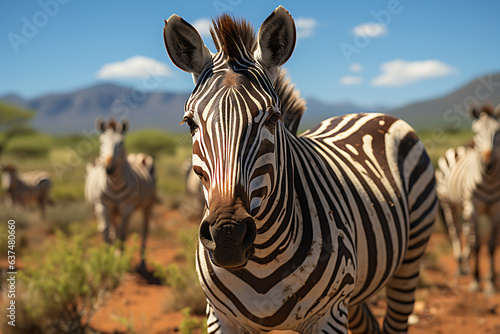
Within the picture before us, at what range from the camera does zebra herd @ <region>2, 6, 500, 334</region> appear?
1.52 m

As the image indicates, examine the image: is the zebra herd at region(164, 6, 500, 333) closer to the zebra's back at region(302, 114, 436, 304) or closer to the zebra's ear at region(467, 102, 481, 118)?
the zebra's back at region(302, 114, 436, 304)

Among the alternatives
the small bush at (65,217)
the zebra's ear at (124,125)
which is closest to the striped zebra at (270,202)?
the zebra's ear at (124,125)

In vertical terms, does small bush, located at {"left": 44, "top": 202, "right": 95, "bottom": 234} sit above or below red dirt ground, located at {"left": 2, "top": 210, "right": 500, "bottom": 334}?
above

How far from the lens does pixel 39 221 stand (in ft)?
39.8

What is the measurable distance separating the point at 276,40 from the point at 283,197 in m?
0.73

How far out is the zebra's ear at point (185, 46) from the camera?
1763mm

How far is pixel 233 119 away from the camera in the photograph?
1.54 metres

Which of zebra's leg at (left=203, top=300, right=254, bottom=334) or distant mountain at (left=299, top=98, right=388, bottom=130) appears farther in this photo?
distant mountain at (left=299, top=98, right=388, bottom=130)

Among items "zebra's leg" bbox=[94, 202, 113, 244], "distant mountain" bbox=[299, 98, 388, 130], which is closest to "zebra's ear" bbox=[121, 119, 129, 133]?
"zebra's leg" bbox=[94, 202, 113, 244]

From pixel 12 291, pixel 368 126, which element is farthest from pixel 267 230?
pixel 12 291

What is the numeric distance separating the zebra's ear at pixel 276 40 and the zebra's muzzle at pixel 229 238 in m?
0.82

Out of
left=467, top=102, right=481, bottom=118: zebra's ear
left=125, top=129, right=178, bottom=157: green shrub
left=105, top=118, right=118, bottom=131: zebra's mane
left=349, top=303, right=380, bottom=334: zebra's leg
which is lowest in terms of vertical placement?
left=349, top=303, right=380, bottom=334: zebra's leg

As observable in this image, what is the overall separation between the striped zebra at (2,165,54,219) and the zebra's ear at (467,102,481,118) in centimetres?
1215

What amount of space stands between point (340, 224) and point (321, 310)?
1.43 ft
